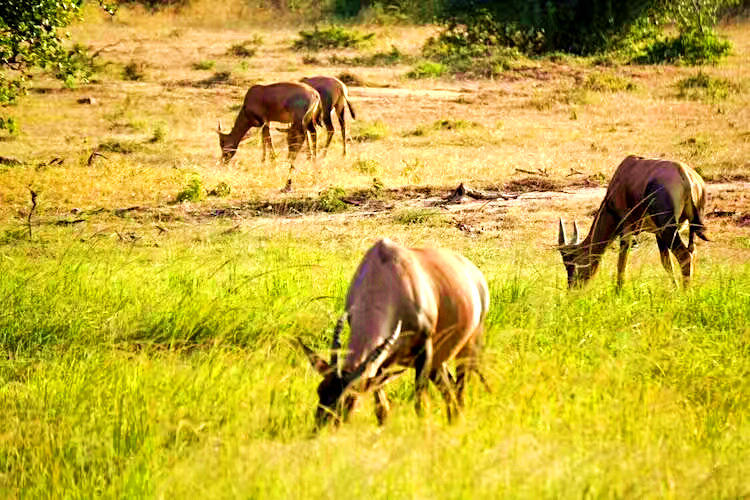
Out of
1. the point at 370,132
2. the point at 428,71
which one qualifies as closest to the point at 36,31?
the point at 370,132

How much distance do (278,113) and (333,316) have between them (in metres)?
9.42

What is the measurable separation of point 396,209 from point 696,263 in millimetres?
3400

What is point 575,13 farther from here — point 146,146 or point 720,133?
point 146,146

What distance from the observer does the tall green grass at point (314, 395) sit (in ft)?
14.4

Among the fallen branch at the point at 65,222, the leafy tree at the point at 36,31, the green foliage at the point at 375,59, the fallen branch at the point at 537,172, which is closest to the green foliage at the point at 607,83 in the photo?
the green foliage at the point at 375,59

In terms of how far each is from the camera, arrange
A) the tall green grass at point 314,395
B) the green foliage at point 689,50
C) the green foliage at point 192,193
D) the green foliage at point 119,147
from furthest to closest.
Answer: the green foliage at point 689,50 < the green foliage at point 119,147 < the green foliage at point 192,193 < the tall green grass at point 314,395

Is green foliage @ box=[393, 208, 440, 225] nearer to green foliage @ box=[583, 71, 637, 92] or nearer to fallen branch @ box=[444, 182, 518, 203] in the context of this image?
fallen branch @ box=[444, 182, 518, 203]

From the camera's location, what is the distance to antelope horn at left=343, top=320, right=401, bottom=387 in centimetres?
469

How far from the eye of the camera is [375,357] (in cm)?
479

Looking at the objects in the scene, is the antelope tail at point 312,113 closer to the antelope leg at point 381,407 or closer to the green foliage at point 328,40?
the green foliage at point 328,40

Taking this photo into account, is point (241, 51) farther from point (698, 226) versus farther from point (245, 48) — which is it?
point (698, 226)

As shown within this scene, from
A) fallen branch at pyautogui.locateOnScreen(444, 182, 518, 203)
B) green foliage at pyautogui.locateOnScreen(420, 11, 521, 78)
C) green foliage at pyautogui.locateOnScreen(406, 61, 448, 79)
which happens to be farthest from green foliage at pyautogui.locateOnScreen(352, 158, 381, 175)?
green foliage at pyautogui.locateOnScreen(420, 11, 521, 78)

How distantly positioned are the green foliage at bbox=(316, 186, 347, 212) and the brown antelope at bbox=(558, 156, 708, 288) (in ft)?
12.4

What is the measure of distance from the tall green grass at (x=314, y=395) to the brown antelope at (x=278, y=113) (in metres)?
6.74
